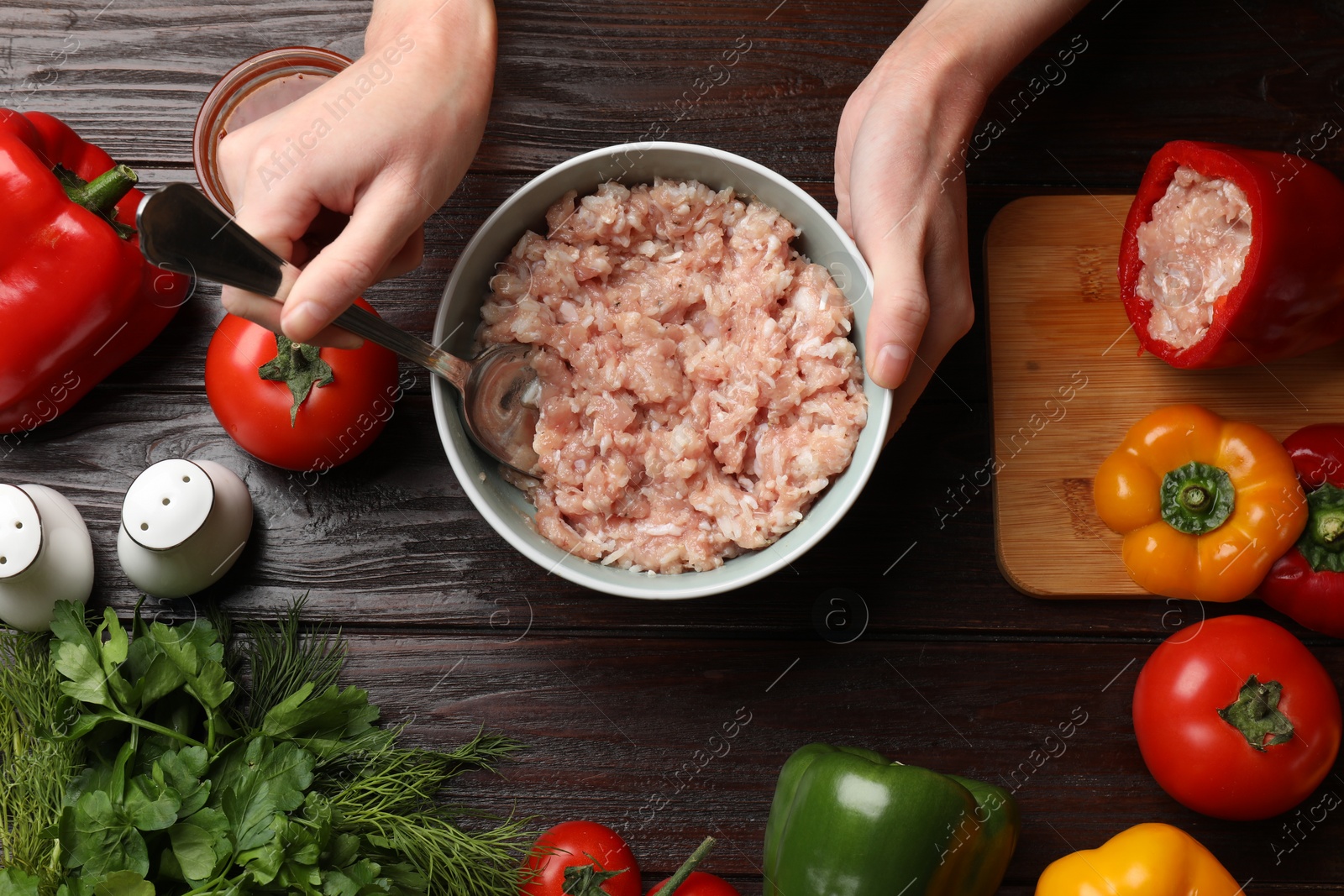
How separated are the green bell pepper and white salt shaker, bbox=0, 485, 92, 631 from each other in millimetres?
1398

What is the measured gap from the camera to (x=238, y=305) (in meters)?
1.34

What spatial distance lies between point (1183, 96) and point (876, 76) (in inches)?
27.9

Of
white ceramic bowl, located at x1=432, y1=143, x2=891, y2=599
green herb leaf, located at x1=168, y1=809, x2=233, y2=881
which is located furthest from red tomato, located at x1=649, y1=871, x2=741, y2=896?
green herb leaf, located at x1=168, y1=809, x2=233, y2=881

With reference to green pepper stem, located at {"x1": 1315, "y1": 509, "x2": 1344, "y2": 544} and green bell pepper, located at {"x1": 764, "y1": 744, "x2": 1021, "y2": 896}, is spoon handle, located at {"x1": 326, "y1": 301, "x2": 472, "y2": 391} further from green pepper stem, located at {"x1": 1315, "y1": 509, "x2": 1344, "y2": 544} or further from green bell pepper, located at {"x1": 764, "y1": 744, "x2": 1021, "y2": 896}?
green pepper stem, located at {"x1": 1315, "y1": 509, "x2": 1344, "y2": 544}

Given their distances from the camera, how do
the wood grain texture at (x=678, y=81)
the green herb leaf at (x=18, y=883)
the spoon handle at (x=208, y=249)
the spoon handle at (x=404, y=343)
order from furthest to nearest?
the wood grain texture at (x=678, y=81) < the green herb leaf at (x=18, y=883) < the spoon handle at (x=404, y=343) < the spoon handle at (x=208, y=249)

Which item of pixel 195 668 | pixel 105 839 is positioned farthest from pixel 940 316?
pixel 105 839

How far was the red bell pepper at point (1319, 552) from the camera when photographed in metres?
1.76

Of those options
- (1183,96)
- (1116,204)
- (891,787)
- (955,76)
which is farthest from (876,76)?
(891,787)

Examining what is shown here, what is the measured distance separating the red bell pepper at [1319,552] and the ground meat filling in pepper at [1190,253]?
334 millimetres

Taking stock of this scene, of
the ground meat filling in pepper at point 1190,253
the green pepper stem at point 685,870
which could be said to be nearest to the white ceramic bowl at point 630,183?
the green pepper stem at point 685,870

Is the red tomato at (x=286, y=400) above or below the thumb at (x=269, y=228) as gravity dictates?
below

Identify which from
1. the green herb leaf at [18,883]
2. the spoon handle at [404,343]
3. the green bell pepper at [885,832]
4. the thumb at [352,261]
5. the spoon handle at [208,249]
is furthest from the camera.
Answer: the green bell pepper at [885,832]

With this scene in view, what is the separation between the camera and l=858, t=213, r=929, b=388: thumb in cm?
145

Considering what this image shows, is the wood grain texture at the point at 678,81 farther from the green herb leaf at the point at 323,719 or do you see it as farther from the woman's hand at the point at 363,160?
the green herb leaf at the point at 323,719
